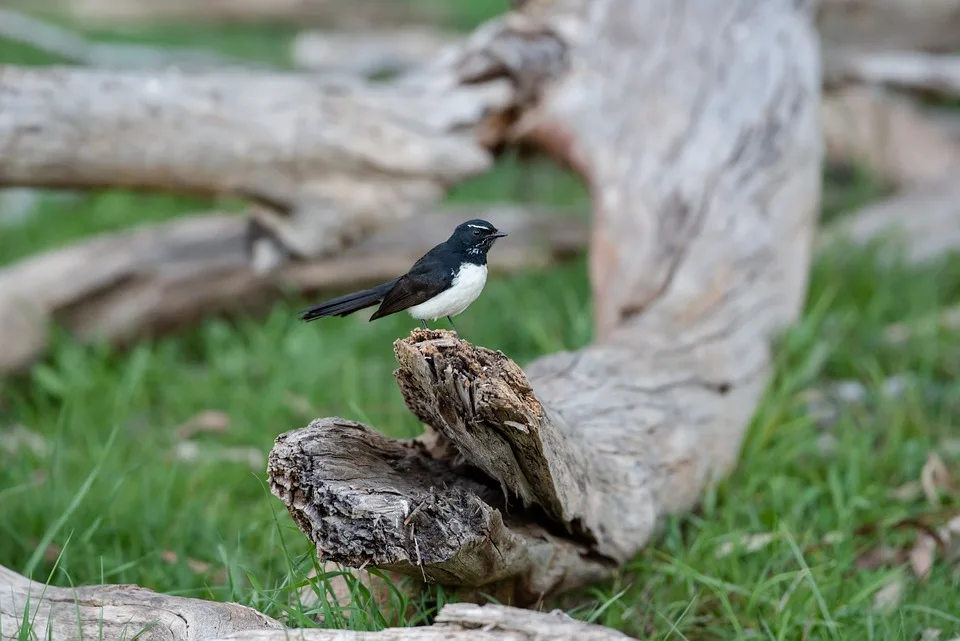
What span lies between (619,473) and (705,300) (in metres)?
1.20

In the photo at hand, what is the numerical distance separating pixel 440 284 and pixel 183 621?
1103 millimetres

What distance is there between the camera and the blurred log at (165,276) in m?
4.46

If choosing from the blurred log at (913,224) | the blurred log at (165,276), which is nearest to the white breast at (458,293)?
the blurred log at (165,276)

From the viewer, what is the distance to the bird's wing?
105 inches

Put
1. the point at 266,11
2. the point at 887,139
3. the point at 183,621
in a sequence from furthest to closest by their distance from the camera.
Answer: the point at 266,11, the point at 887,139, the point at 183,621

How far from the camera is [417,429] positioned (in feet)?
11.9

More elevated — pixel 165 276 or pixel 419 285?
pixel 419 285

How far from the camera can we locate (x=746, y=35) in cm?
426

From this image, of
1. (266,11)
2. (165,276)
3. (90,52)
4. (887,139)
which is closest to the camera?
(165,276)

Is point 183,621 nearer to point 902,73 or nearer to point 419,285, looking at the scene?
point 419,285

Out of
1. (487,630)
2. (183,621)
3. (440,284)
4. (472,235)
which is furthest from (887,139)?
(183,621)

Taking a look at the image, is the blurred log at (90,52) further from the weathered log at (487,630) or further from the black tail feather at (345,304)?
the weathered log at (487,630)

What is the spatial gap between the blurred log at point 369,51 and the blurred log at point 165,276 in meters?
4.15

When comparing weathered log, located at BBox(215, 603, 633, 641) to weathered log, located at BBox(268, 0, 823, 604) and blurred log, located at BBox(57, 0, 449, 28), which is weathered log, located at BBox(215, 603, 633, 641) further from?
blurred log, located at BBox(57, 0, 449, 28)
